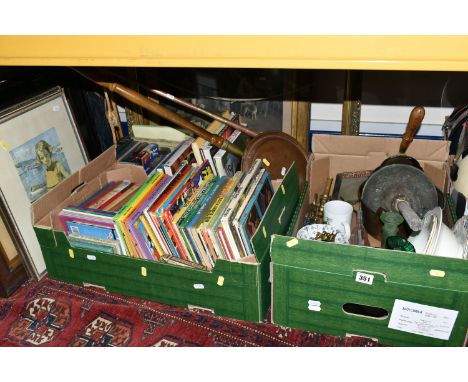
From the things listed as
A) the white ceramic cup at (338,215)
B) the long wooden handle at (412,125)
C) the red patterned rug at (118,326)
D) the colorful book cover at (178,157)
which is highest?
the long wooden handle at (412,125)

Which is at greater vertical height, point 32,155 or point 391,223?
point 32,155

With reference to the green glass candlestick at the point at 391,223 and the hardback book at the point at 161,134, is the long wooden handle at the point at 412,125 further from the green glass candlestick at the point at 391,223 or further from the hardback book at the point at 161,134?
the hardback book at the point at 161,134

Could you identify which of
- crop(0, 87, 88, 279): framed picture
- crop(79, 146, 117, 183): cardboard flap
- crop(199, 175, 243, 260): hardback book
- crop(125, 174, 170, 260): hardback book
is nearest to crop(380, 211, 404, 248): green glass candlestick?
crop(199, 175, 243, 260): hardback book

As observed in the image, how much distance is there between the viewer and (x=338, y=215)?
4.87 ft

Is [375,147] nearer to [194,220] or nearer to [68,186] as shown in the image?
[194,220]

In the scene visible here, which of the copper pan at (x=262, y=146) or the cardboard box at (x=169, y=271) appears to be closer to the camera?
the cardboard box at (x=169, y=271)

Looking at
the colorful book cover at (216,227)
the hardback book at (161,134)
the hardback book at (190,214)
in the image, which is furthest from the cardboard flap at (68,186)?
the colorful book cover at (216,227)

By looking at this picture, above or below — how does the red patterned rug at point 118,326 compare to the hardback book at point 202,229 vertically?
below

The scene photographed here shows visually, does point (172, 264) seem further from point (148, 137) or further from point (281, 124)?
point (281, 124)

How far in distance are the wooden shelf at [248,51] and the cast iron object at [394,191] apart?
0.70 meters

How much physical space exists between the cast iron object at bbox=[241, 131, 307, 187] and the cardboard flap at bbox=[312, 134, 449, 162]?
0.08m

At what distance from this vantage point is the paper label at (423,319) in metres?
1.11

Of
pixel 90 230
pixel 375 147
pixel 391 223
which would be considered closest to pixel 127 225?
pixel 90 230

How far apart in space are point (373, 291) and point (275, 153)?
0.73m
